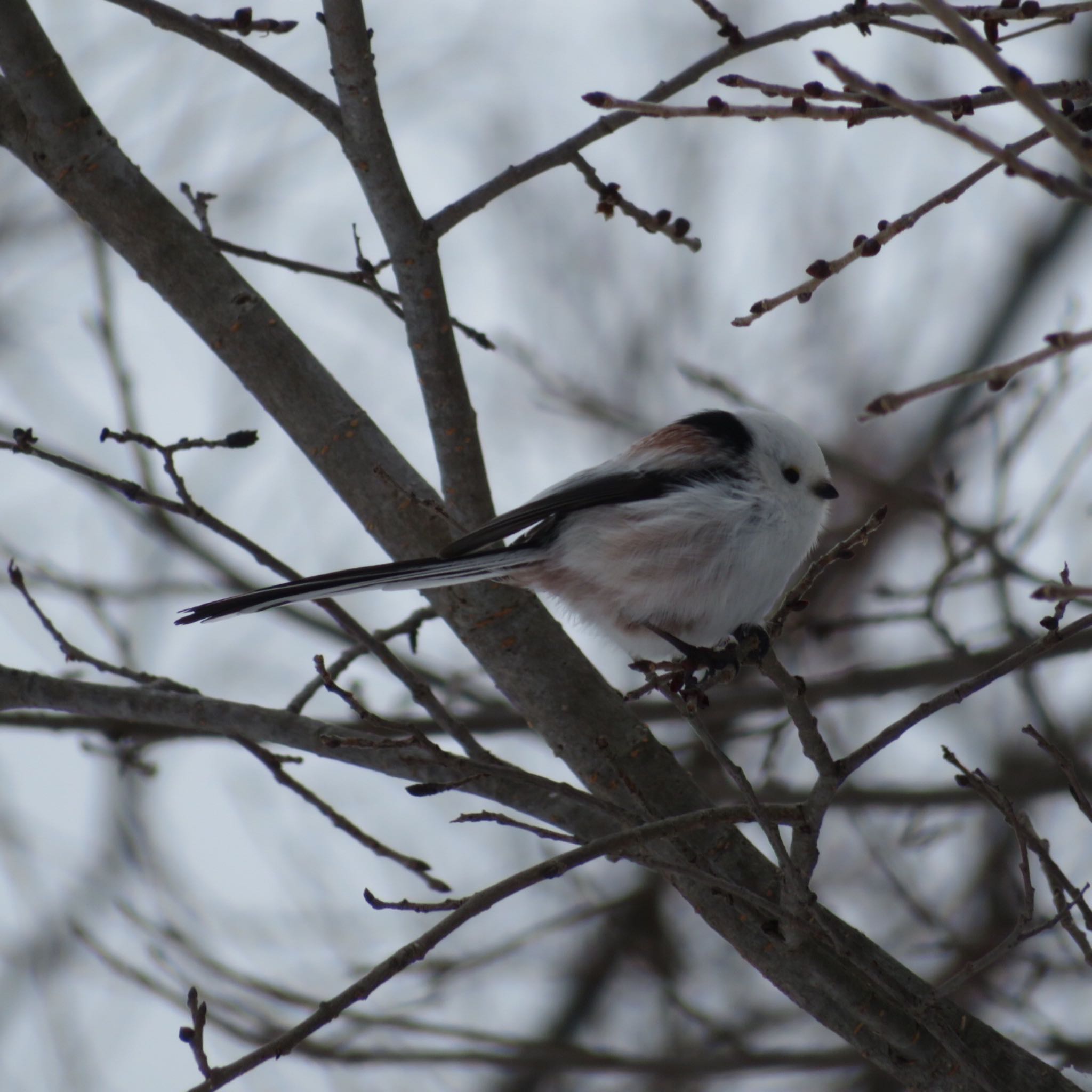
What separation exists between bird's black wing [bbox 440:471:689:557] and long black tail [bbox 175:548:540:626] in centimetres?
21

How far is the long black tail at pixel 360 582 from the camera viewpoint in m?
2.62

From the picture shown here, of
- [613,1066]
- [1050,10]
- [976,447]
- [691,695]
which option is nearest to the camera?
[1050,10]

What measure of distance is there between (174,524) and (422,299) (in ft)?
8.20

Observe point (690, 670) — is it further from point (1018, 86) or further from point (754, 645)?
point (1018, 86)

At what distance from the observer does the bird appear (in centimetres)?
312

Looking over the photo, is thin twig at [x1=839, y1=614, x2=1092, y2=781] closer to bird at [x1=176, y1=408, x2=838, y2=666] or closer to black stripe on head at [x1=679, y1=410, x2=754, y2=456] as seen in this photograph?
bird at [x1=176, y1=408, x2=838, y2=666]

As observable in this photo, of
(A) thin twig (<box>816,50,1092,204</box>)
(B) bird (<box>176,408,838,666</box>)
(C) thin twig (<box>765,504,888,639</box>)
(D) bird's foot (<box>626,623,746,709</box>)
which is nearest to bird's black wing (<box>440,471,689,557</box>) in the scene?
(B) bird (<box>176,408,838,666</box>)

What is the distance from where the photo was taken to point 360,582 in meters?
2.71

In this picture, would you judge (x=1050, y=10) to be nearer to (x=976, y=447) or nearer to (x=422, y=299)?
(x=422, y=299)

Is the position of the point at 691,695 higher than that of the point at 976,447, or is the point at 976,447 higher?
the point at 976,447

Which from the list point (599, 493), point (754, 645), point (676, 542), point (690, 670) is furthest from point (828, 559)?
point (599, 493)

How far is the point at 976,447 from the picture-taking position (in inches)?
291

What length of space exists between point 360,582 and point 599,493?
84 cm

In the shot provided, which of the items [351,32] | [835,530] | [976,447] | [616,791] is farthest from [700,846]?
[976,447]
